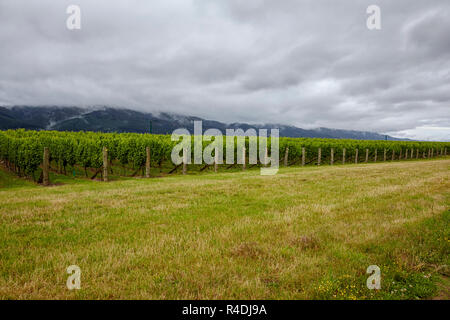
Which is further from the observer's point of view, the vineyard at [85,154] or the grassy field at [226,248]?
the vineyard at [85,154]

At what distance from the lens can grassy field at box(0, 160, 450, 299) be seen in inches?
136

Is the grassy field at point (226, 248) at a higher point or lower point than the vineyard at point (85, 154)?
lower

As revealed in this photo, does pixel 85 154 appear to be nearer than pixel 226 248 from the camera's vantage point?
No

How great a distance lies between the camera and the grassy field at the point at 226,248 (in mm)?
3455

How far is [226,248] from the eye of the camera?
472cm

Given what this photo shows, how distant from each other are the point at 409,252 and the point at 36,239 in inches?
295

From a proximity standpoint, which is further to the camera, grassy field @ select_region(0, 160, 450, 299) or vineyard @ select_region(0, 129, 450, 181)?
vineyard @ select_region(0, 129, 450, 181)

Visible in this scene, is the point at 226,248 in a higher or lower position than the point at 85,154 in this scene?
lower

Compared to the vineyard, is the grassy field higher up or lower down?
lower down
